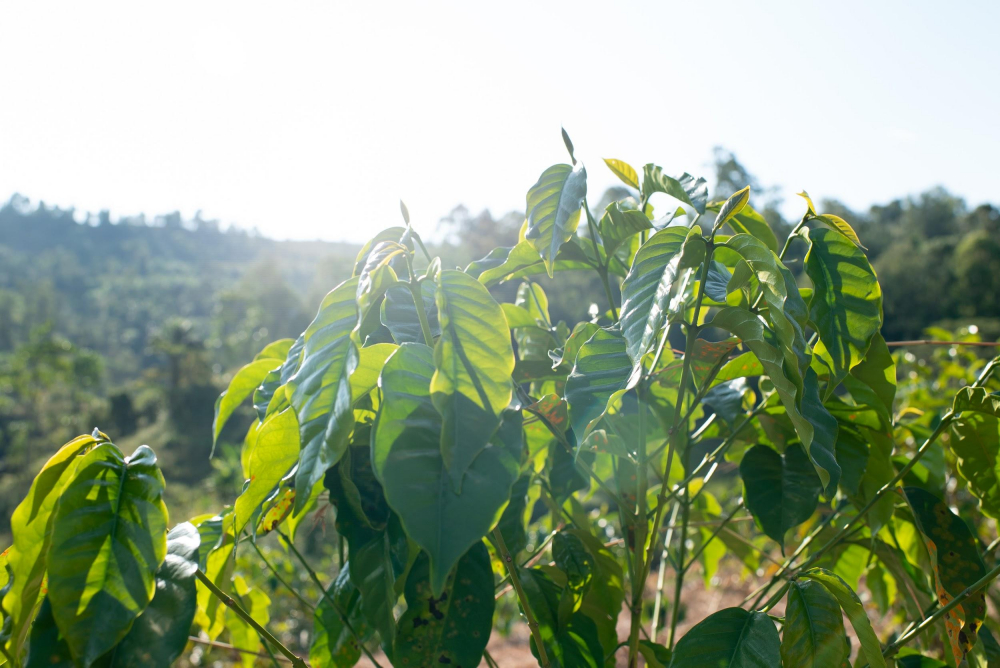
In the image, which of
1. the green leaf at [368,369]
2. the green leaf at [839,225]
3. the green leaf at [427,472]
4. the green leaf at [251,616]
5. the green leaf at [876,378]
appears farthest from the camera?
the green leaf at [251,616]

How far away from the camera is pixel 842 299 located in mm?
615

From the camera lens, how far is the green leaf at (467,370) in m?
0.43

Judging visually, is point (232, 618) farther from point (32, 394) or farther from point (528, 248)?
point (32, 394)

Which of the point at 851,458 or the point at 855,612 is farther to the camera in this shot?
the point at 851,458

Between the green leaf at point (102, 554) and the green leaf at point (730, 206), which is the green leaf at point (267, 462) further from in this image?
the green leaf at point (730, 206)

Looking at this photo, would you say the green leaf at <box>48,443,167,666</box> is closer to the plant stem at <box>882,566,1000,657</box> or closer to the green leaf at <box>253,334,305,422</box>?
the green leaf at <box>253,334,305,422</box>

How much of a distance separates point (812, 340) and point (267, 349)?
657 mm

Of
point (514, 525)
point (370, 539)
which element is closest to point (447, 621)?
point (370, 539)

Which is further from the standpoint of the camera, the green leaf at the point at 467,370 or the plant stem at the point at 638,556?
the plant stem at the point at 638,556

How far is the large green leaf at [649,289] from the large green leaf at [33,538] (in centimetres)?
46

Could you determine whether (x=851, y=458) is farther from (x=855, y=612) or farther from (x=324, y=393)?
(x=324, y=393)

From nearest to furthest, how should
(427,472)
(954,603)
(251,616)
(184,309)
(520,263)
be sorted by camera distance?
1. (427,472)
2. (954,603)
3. (520,263)
4. (251,616)
5. (184,309)

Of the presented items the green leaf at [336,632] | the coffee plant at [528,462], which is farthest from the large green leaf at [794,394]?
the green leaf at [336,632]

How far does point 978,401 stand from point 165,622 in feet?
2.79
